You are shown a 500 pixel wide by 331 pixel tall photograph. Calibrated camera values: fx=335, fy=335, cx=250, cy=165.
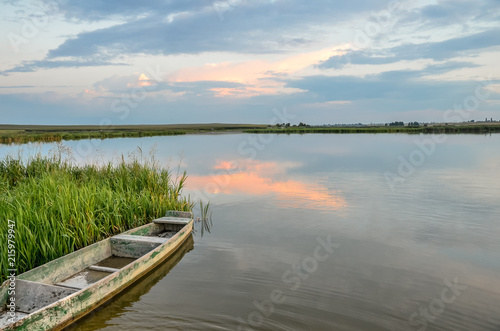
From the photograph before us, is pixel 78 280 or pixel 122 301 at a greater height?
pixel 78 280

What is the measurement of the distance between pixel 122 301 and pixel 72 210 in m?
2.83

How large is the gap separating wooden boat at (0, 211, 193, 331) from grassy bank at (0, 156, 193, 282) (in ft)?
1.70

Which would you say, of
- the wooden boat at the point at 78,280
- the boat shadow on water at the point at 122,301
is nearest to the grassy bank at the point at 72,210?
the wooden boat at the point at 78,280

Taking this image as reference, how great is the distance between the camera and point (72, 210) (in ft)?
25.5

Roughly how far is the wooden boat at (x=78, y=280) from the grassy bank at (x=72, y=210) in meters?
0.52

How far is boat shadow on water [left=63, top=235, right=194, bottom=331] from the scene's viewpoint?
17.5ft

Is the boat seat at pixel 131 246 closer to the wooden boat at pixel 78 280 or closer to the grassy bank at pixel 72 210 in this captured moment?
the wooden boat at pixel 78 280

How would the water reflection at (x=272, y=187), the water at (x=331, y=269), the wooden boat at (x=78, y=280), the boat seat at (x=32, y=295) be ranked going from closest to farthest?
1. the wooden boat at (x=78, y=280)
2. the boat seat at (x=32, y=295)
3. the water at (x=331, y=269)
4. the water reflection at (x=272, y=187)

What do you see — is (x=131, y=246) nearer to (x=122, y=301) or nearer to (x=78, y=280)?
(x=78, y=280)

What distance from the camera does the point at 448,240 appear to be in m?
9.24

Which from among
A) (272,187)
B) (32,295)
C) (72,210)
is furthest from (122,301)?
(272,187)

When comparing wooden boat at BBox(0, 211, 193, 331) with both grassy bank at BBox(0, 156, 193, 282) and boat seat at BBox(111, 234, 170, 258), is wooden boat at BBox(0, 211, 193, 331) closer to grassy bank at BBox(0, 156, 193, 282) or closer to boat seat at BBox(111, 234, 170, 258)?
boat seat at BBox(111, 234, 170, 258)

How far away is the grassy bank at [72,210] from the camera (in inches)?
258

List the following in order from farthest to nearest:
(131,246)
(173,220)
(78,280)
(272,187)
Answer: (272,187)
(173,220)
(131,246)
(78,280)
